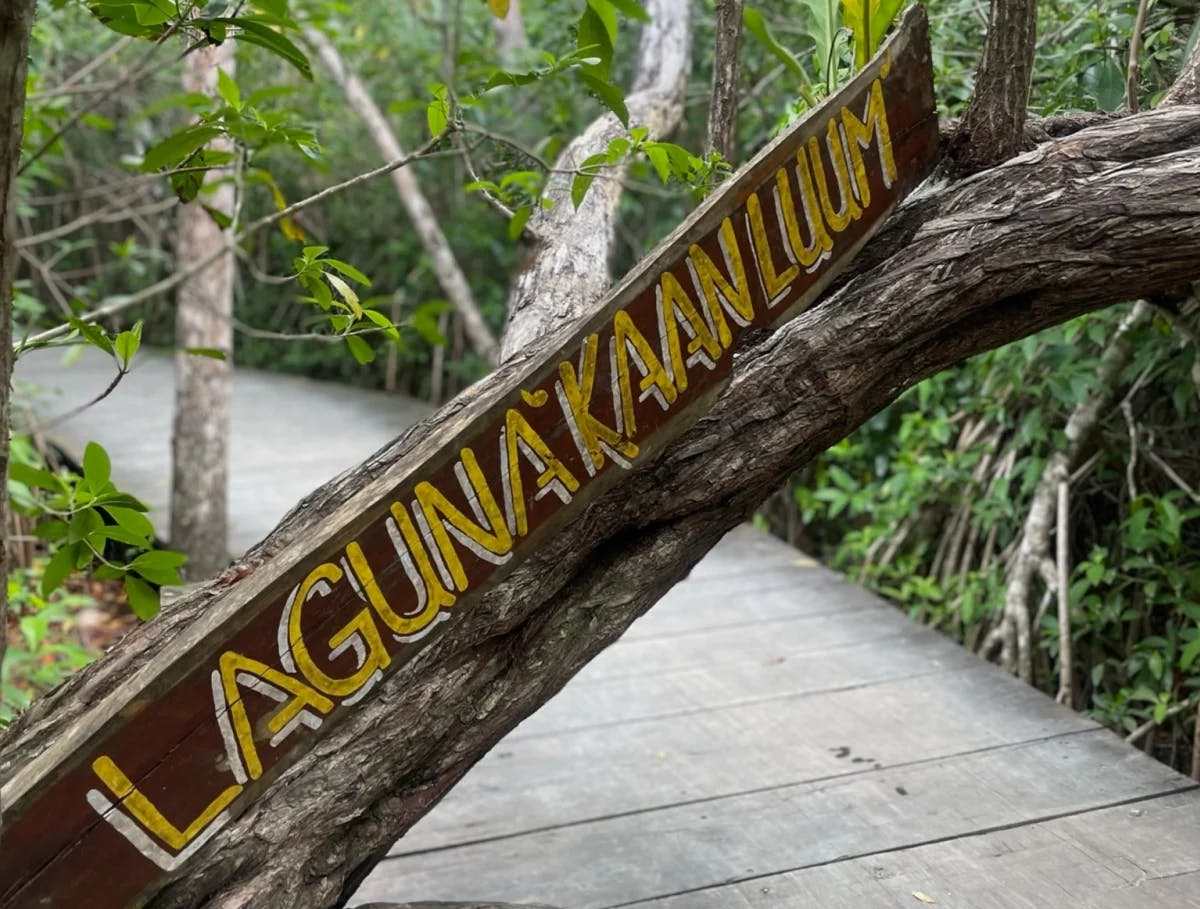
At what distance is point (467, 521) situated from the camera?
146 centimetres

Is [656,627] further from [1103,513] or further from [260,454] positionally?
[260,454]

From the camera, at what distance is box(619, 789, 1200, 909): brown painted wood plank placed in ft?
6.89

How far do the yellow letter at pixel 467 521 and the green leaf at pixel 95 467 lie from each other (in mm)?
475

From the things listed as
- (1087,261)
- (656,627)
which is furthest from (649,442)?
(656,627)

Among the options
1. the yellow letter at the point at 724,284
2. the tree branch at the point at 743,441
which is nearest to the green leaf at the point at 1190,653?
the tree branch at the point at 743,441

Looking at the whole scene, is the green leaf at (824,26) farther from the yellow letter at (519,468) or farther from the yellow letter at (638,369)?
the yellow letter at (519,468)

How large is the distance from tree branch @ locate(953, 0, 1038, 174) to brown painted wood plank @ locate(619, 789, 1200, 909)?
126cm

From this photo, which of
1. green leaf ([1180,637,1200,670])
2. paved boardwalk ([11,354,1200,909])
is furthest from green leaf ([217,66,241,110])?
green leaf ([1180,637,1200,670])

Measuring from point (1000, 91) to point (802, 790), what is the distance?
149 cm

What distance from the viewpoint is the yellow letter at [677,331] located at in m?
1.55

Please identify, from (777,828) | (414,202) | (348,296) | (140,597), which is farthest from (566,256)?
(414,202)

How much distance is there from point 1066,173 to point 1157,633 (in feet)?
6.01

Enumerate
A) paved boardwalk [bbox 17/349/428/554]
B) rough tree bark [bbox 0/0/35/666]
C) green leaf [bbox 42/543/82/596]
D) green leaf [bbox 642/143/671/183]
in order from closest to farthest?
rough tree bark [bbox 0/0/35/666], green leaf [bbox 42/543/82/596], green leaf [bbox 642/143/671/183], paved boardwalk [bbox 17/349/428/554]

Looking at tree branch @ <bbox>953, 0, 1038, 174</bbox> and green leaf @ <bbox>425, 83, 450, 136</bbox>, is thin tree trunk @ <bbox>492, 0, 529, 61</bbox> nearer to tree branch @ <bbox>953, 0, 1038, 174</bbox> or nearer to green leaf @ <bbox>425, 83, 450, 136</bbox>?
green leaf @ <bbox>425, 83, 450, 136</bbox>
